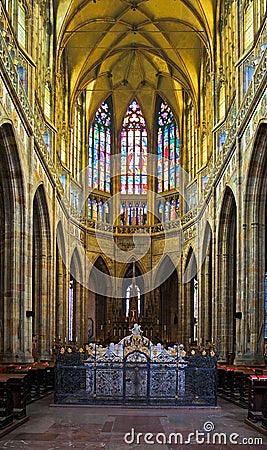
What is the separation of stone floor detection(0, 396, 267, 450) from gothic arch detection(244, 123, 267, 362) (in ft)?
24.2

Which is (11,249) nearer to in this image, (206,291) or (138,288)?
(206,291)

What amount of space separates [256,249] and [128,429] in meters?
12.8

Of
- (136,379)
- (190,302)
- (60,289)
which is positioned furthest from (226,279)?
(136,379)

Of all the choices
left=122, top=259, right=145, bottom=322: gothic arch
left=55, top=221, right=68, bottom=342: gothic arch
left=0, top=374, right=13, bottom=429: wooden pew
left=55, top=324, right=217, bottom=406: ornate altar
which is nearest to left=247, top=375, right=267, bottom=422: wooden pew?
left=55, top=324, right=217, bottom=406: ornate altar

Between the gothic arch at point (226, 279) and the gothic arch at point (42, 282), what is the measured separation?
26.3 feet

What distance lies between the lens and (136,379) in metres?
18.7

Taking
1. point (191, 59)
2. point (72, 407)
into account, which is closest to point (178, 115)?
point (191, 59)

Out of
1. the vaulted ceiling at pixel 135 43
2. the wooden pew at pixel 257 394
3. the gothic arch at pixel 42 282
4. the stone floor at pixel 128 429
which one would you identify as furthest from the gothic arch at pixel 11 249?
the vaulted ceiling at pixel 135 43

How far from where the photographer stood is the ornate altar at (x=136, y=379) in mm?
18136

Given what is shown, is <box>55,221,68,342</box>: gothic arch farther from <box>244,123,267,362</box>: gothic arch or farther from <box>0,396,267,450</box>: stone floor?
<box>0,396,267,450</box>: stone floor

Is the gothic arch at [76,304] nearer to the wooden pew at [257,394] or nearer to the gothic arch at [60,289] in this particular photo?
the gothic arch at [60,289]

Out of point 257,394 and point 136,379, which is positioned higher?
point 257,394

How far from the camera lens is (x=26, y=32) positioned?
2834 cm

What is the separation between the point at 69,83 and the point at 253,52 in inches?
718
